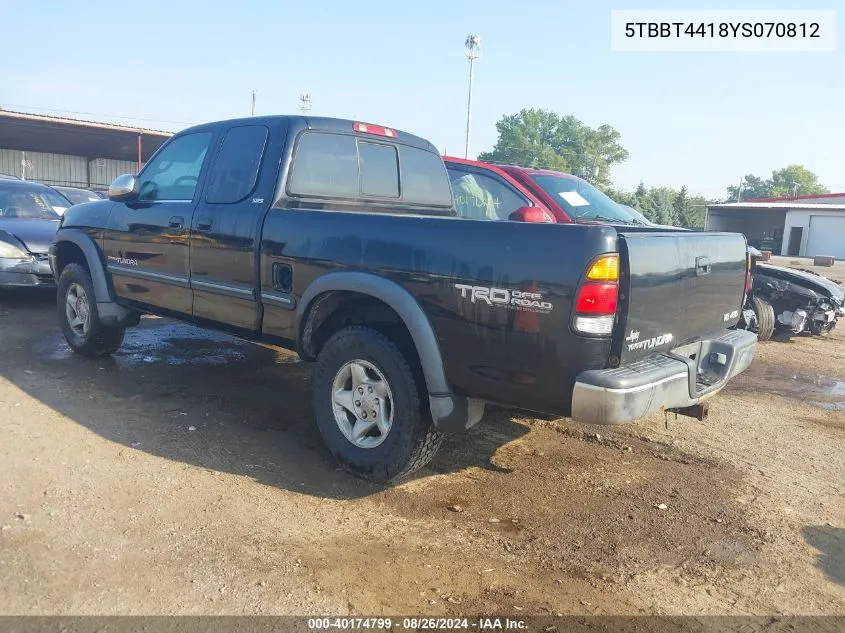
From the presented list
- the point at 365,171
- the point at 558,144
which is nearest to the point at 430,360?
the point at 365,171

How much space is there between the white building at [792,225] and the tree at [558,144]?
1566 inches

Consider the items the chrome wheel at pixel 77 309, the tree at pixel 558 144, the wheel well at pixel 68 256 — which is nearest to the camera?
the chrome wheel at pixel 77 309

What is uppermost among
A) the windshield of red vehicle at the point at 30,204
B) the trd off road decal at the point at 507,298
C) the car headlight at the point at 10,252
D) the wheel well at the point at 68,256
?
the windshield of red vehicle at the point at 30,204

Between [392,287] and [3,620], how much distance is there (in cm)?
215

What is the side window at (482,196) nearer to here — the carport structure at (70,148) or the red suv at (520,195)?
the red suv at (520,195)

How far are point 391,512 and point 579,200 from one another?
469cm

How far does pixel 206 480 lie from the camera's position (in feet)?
12.4

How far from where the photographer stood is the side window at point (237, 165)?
452cm

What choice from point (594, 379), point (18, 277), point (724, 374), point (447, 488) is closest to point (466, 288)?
point (594, 379)

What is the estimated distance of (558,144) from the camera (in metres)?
89.2

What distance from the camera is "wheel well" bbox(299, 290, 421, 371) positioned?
379 cm

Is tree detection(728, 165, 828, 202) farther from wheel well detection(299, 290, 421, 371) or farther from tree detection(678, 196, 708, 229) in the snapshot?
wheel well detection(299, 290, 421, 371)

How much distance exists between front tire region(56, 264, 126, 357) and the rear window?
253 cm

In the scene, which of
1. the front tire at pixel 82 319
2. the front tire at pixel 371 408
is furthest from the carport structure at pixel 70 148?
the front tire at pixel 371 408
